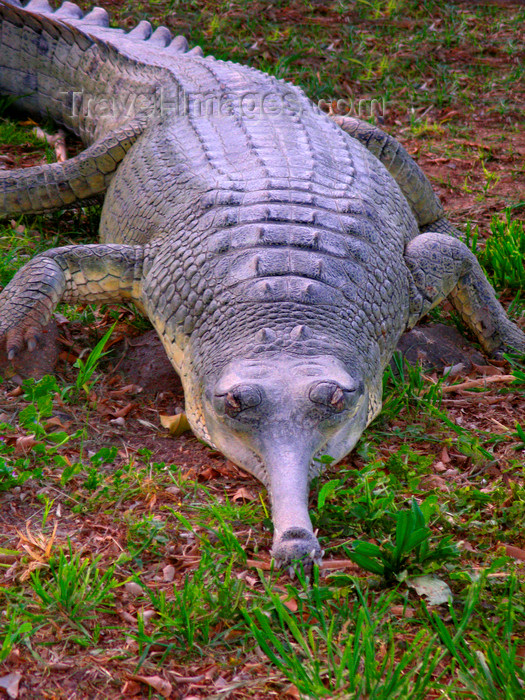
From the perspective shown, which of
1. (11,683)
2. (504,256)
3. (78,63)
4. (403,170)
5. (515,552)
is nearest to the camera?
(11,683)

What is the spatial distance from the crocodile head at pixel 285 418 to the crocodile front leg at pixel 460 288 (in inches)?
44.0

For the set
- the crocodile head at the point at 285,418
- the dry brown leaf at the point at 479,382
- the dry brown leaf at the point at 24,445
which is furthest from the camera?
the dry brown leaf at the point at 479,382

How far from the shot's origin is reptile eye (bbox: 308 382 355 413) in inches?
97.2

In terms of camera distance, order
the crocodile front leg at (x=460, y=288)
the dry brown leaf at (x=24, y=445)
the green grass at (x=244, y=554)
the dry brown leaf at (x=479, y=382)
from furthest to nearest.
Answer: the crocodile front leg at (x=460, y=288) < the dry brown leaf at (x=479, y=382) < the dry brown leaf at (x=24, y=445) < the green grass at (x=244, y=554)

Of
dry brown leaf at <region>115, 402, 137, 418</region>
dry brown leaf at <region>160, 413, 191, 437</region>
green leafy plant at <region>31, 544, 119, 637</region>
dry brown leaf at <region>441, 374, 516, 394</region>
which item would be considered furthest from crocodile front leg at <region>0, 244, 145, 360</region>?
dry brown leaf at <region>441, 374, 516, 394</region>

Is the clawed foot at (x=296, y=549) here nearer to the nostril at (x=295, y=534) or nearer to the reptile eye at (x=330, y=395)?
the nostril at (x=295, y=534)

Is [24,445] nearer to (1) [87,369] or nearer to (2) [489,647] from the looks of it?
(1) [87,369]

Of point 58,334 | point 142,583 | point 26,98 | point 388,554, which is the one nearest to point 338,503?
point 388,554

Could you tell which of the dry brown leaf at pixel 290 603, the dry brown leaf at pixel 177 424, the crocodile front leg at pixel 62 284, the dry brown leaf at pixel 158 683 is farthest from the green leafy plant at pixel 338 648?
the crocodile front leg at pixel 62 284

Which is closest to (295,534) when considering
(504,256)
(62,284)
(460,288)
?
(62,284)

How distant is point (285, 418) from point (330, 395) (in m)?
0.17

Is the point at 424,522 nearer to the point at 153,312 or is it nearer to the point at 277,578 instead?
the point at 277,578

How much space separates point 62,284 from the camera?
3449 mm

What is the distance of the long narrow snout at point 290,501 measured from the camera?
7.20 feet
